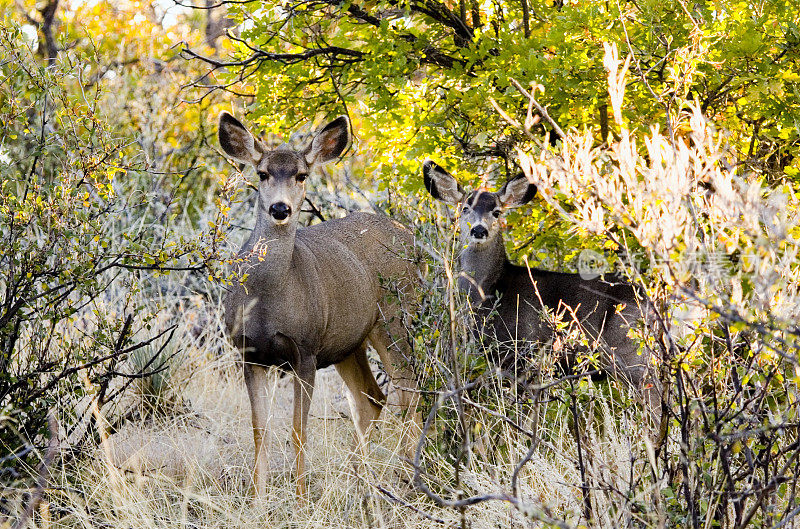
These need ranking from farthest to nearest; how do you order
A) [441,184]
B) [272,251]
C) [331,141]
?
[441,184]
[331,141]
[272,251]

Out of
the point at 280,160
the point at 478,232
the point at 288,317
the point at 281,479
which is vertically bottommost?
the point at 281,479

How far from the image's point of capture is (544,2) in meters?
6.18

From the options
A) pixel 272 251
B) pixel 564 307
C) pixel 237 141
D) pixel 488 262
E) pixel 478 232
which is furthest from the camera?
pixel 488 262

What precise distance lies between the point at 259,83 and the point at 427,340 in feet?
8.00

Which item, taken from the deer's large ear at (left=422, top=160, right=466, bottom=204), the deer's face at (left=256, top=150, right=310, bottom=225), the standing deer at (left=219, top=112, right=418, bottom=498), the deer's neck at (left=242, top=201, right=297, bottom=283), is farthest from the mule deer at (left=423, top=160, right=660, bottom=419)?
the deer's neck at (left=242, top=201, right=297, bottom=283)

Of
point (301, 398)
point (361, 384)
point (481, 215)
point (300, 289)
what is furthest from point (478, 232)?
point (301, 398)

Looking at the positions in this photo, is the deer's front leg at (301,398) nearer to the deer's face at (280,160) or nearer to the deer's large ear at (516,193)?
the deer's face at (280,160)

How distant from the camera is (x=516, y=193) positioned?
6.49 metres

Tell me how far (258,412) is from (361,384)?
151 centimetres

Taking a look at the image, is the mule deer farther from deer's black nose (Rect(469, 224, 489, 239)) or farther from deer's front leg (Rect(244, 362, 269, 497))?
deer's front leg (Rect(244, 362, 269, 497))

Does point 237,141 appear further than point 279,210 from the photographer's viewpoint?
Yes

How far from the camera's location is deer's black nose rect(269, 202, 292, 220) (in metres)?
5.39

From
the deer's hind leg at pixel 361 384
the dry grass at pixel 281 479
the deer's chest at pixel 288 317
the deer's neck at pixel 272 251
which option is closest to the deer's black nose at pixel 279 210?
the deer's neck at pixel 272 251

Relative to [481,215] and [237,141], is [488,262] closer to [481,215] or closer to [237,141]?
[481,215]
